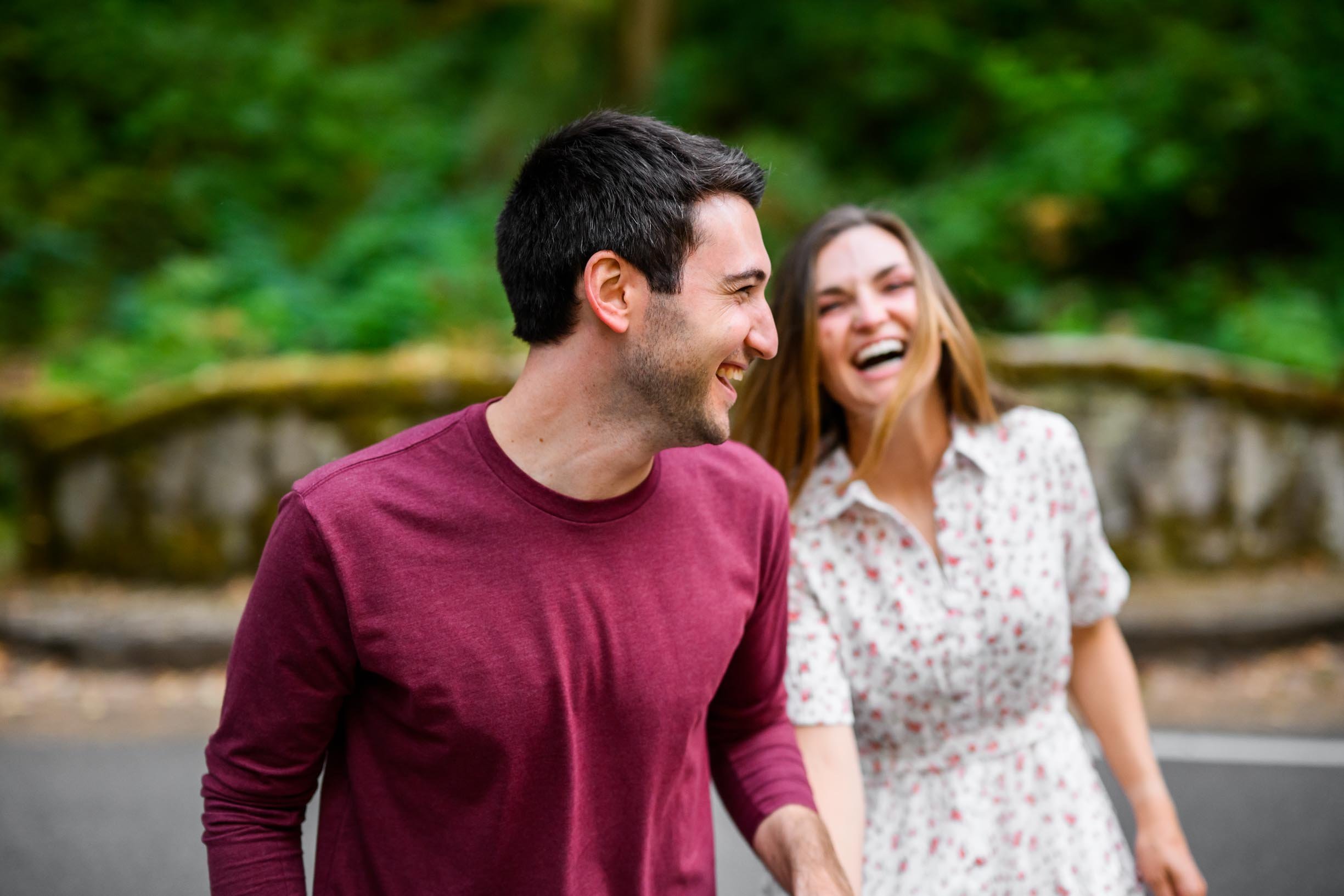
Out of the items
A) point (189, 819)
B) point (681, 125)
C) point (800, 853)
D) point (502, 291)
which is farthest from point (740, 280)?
point (681, 125)

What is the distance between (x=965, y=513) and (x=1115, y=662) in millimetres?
471

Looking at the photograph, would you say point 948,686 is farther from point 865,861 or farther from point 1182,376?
point 1182,376

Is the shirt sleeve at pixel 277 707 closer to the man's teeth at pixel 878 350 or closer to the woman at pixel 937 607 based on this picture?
the woman at pixel 937 607

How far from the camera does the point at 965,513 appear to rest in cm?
229

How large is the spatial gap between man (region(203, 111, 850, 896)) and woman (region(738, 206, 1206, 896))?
48 cm

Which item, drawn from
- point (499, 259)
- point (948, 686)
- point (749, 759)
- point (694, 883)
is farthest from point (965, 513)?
point (499, 259)

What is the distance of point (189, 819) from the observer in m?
4.63

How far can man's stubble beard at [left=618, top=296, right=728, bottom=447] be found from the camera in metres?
1.66

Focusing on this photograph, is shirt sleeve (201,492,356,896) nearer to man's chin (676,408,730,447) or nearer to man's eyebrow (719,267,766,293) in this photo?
man's chin (676,408,730,447)

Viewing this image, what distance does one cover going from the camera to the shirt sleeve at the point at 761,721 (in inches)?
75.9

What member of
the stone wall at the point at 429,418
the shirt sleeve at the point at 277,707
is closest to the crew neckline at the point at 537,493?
the shirt sleeve at the point at 277,707

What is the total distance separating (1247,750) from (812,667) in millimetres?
3764

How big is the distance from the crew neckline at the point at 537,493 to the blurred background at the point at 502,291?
0.51 m

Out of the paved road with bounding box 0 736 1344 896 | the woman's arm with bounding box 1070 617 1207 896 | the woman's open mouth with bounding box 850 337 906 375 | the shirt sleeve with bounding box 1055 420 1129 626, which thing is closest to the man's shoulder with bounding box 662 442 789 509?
the woman's open mouth with bounding box 850 337 906 375
